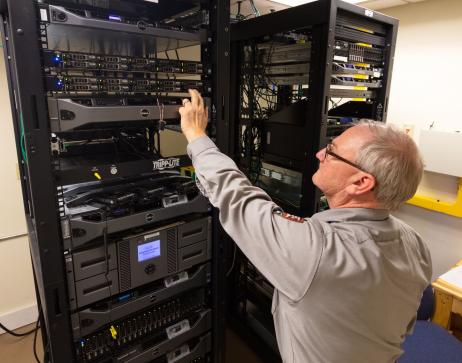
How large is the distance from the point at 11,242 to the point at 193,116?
5.39 ft

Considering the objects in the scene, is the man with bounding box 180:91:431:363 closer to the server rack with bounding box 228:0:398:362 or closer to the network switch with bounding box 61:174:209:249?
the network switch with bounding box 61:174:209:249

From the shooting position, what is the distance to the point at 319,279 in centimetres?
75

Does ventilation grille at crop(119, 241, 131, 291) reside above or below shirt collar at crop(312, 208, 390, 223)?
below

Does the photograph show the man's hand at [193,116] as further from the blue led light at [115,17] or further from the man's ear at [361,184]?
the man's ear at [361,184]

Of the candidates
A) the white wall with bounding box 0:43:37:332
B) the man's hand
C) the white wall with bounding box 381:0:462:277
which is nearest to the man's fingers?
the man's hand

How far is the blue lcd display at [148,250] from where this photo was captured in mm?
1147

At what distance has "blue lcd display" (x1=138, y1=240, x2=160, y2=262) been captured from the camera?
3.76 feet

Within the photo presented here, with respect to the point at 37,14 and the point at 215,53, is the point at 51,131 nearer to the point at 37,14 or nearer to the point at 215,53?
the point at 37,14

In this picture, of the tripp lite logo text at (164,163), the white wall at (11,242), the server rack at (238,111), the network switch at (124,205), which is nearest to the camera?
the server rack at (238,111)

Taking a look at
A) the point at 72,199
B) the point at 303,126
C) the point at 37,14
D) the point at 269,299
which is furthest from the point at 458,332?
the point at 37,14

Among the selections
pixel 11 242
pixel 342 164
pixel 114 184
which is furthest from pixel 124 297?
pixel 11 242

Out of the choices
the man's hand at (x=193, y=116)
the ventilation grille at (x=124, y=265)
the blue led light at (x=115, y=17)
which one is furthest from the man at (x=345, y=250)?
the blue led light at (x=115, y=17)

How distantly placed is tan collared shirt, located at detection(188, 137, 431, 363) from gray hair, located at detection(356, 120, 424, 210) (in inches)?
2.5

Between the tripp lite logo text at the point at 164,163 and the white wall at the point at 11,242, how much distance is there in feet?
4.21
